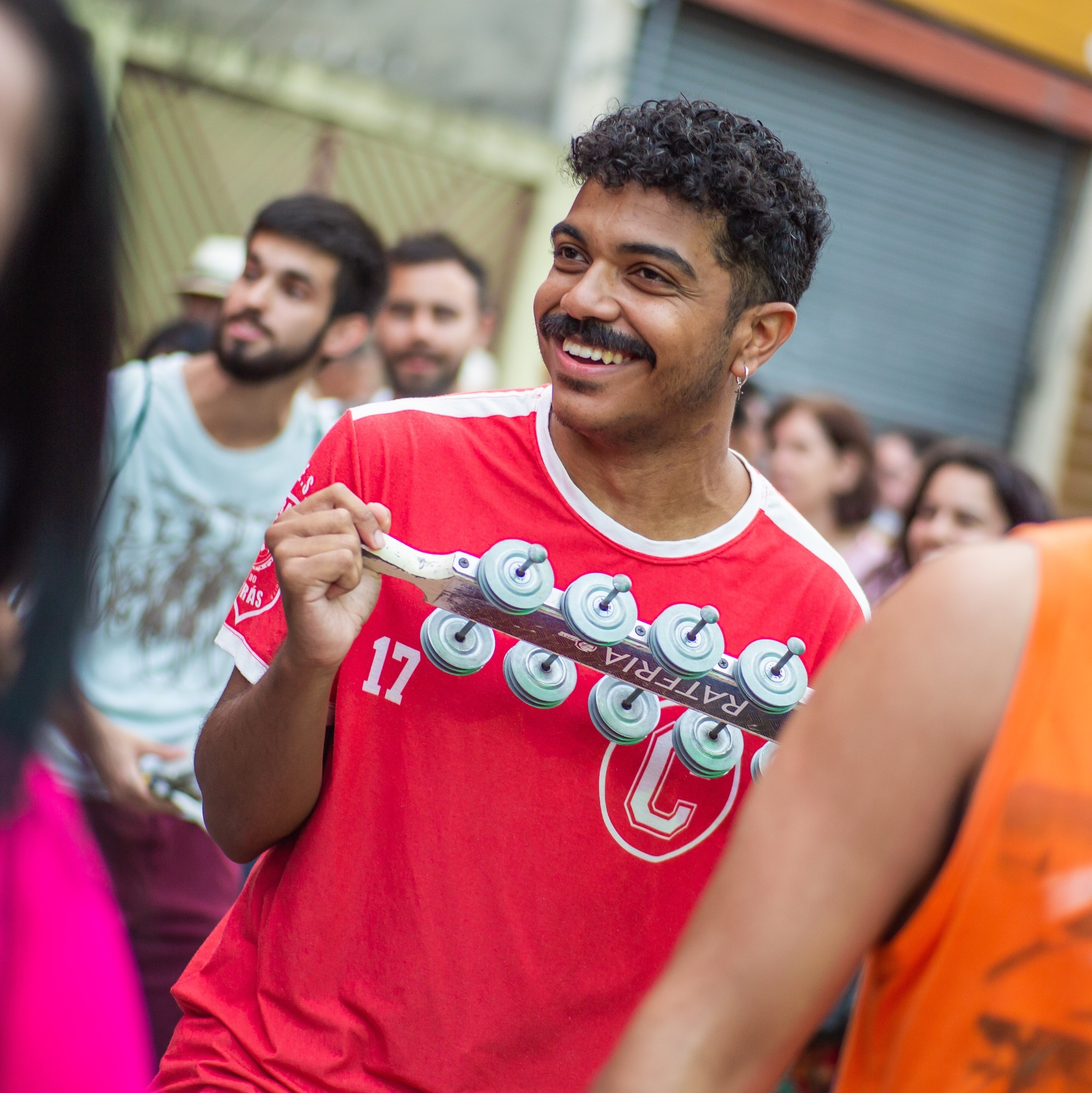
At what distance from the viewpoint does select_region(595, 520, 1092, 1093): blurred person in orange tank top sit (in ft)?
4.11

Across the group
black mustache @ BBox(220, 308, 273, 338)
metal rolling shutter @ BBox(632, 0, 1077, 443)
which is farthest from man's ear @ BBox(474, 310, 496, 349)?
metal rolling shutter @ BBox(632, 0, 1077, 443)

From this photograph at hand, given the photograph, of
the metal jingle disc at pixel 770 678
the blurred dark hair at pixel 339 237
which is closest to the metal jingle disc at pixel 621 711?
the metal jingle disc at pixel 770 678

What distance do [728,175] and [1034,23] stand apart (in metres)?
8.88

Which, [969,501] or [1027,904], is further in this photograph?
[969,501]

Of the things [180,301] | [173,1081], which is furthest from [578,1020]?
[180,301]

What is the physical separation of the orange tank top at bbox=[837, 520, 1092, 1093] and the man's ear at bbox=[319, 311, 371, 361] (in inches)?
138

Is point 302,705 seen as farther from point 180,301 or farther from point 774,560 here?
point 180,301

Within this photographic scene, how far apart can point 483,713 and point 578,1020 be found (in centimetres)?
51

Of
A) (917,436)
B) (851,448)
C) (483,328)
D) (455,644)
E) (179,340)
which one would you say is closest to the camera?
(455,644)

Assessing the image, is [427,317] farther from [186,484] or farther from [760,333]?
[760,333]

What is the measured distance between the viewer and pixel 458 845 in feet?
7.06

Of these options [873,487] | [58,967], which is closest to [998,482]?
[873,487]

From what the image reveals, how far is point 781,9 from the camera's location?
30.2 feet

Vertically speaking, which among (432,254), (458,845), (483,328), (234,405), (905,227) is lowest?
(458,845)
